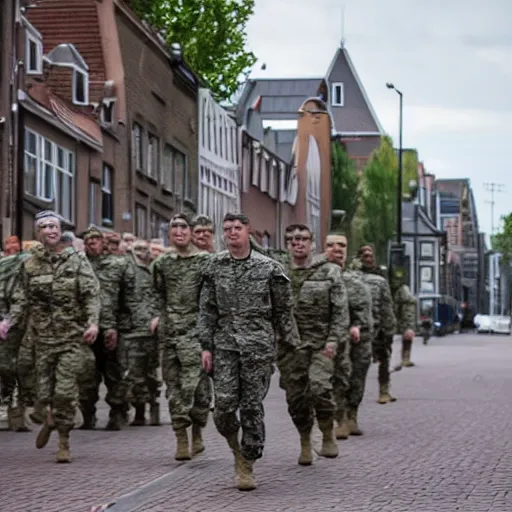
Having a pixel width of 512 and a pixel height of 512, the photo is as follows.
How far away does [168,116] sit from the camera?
4156 centimetres

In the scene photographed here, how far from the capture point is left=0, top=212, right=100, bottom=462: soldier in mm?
12805

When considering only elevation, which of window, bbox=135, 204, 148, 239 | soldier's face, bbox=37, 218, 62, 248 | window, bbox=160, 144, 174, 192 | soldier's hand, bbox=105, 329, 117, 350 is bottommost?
soldier's hand, bbox=105, 329, 117, 350

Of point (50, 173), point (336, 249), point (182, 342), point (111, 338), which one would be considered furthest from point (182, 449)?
point (50, 173)

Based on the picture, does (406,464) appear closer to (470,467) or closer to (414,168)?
(470,467)

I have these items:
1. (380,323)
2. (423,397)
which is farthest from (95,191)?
(380,323)

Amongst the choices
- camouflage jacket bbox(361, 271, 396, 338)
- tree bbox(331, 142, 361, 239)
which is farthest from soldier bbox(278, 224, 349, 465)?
tree bbox(331, 142, 361, 239)

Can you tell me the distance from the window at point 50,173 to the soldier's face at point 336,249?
1654 cm

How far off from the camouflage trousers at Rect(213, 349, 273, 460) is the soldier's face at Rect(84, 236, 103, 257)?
5.00m

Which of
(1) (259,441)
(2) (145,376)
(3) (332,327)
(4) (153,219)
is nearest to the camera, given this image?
(1) (259,441)

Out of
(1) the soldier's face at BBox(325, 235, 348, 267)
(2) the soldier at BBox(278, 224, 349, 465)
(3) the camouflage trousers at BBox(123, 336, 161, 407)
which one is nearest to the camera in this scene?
(2) the soldier at BBox(278, 224, 349, 465)

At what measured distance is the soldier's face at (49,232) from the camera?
12.9 meters

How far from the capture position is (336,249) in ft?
47.4

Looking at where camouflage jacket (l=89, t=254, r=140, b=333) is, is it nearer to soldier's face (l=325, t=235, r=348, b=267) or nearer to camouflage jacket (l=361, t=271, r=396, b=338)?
soldier's face (l=325, t=235, r=348, b=267)

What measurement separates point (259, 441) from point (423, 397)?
12.1 m
